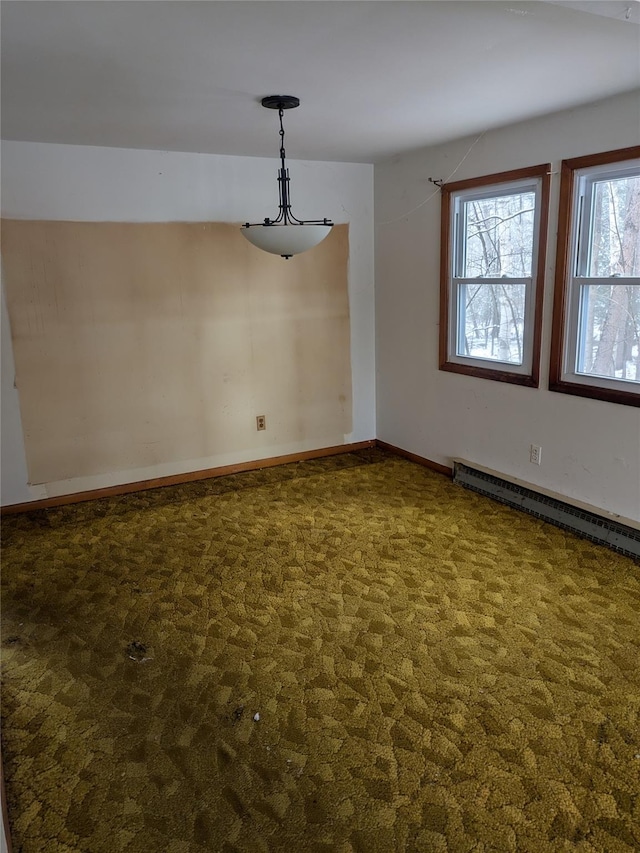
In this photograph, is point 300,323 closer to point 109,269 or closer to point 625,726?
point 109,269

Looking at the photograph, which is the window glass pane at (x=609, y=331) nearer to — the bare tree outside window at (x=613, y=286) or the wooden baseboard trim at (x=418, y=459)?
the bare tree outside window at (x=613, y=286)

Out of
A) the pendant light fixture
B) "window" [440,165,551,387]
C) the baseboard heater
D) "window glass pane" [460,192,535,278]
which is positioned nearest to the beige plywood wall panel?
"window" [440,165,551,387]

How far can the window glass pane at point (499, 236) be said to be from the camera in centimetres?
375

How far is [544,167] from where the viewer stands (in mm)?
3457

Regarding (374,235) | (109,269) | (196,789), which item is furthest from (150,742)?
(374,235)

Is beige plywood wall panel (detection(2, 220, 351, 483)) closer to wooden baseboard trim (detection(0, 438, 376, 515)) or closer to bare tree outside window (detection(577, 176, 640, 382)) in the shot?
wooden baseboard trim (detection(0, 438, 376, 515))

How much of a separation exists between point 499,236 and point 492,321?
54 cm

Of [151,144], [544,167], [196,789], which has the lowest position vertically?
[196,789]

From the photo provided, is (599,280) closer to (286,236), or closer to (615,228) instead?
(615,228)

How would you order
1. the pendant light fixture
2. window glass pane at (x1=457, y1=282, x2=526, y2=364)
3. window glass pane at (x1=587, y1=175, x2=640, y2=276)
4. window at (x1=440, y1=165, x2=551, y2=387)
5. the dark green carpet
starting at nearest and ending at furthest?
the dark green carpet
the pendant light fixture
window glass pane at (x1=587, y1=175, x2=640, y2=276)
window at (x1=440, y1=165, x2=551, y2=387)
window glass pane at (x1=457, y1=282, x2=526, y2=364)

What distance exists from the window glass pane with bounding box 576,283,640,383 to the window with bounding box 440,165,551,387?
0.28 m

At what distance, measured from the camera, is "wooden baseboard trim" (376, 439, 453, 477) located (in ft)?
15.1

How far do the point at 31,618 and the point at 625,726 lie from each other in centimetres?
251

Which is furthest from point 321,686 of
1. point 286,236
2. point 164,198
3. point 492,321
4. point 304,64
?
point 164,198
